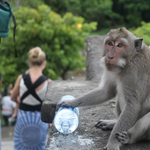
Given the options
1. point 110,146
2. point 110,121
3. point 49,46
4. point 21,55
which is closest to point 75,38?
point 49,46

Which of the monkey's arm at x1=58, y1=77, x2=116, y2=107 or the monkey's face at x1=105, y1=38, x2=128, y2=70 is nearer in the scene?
the monkey's face at x1=105, y1=38, x2=128, y2=70

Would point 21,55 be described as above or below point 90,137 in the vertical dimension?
above

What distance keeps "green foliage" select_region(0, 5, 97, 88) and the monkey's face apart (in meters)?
5.27

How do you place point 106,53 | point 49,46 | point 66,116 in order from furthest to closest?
point 49,46 → point 66,116 → point 106,53

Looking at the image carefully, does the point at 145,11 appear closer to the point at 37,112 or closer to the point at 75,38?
the point at 75,38

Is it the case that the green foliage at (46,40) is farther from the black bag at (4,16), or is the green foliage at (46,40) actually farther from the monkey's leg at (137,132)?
the monkey's leg at (137,132)

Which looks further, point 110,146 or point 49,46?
point 49,46

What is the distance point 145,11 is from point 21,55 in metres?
15.4

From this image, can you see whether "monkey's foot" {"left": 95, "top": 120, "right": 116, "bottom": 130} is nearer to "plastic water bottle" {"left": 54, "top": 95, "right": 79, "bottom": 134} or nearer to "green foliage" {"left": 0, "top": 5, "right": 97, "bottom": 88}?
"plastic water bottle" {"left": 54, "top": 95, "right": 79, "bottom": 134}

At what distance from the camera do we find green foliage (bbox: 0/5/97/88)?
771 centimetres

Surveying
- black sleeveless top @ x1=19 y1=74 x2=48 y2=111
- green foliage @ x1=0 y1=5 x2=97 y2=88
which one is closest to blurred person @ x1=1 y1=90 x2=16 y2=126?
green foliage @ x1=0 y1=5 x2=97 y2=88

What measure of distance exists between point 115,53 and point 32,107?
2.19m

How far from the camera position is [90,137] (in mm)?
2498

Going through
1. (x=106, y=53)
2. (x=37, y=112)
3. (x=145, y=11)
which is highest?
(x=145, y=11)
